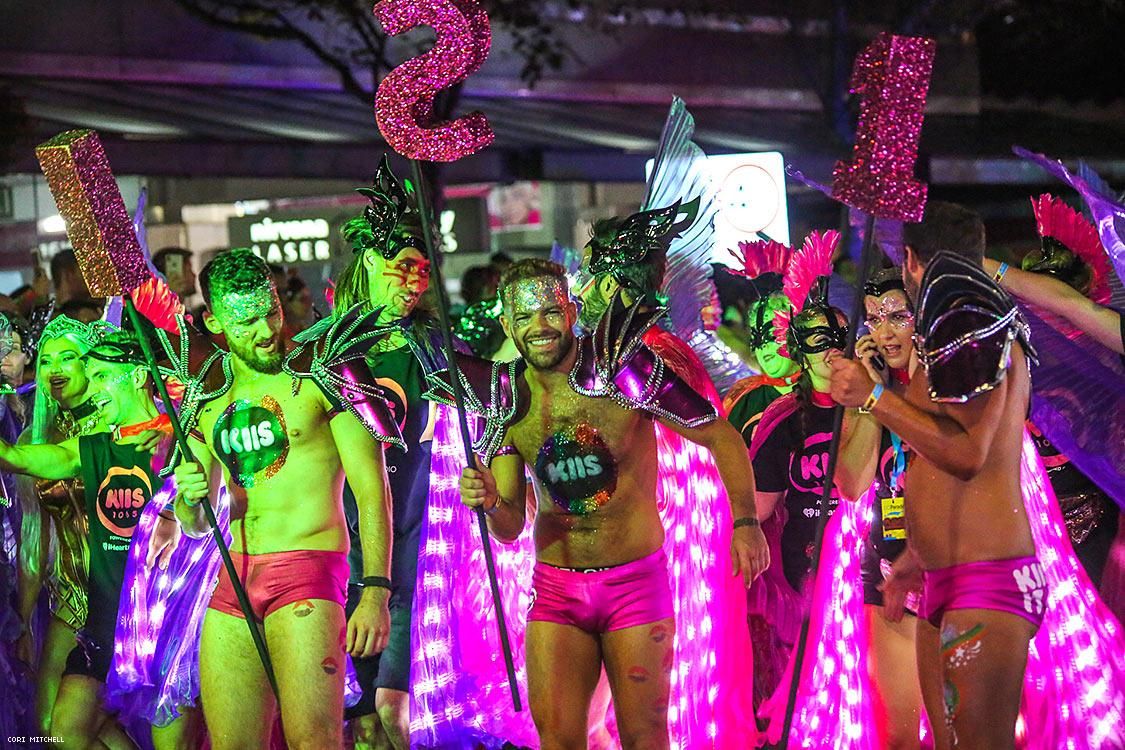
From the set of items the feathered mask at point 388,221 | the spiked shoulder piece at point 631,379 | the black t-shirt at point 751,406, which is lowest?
the black t-shirt at point 751,406

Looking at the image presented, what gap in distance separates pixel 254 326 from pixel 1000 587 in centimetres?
264

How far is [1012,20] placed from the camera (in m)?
23.4

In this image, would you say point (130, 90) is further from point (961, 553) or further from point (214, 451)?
point (961, 553)

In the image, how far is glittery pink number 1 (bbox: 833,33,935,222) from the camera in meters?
4.91

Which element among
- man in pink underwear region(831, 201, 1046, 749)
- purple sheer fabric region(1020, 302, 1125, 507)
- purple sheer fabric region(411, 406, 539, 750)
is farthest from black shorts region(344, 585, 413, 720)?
purple sheer fabric region(1020, 302, 1125, 507)

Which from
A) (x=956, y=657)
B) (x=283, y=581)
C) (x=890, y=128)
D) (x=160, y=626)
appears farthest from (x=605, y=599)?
(x=160, y=626)

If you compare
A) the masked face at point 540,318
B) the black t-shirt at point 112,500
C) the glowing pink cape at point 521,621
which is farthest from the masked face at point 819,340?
the black t-shirt at point 112,500

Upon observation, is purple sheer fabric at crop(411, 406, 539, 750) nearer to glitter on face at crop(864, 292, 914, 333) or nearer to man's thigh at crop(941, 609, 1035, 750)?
glitter on face at crop(864, 292, 914, 333)

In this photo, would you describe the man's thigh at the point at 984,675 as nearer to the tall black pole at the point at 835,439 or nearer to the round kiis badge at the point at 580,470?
the tall black pole at the point at 835,439

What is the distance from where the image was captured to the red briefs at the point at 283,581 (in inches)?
221

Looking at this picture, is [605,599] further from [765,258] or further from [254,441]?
[765,258]

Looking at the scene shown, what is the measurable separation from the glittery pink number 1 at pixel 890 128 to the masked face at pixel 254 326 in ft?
6.65

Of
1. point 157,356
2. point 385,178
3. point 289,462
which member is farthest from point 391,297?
point 289,462

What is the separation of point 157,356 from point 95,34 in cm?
1156
